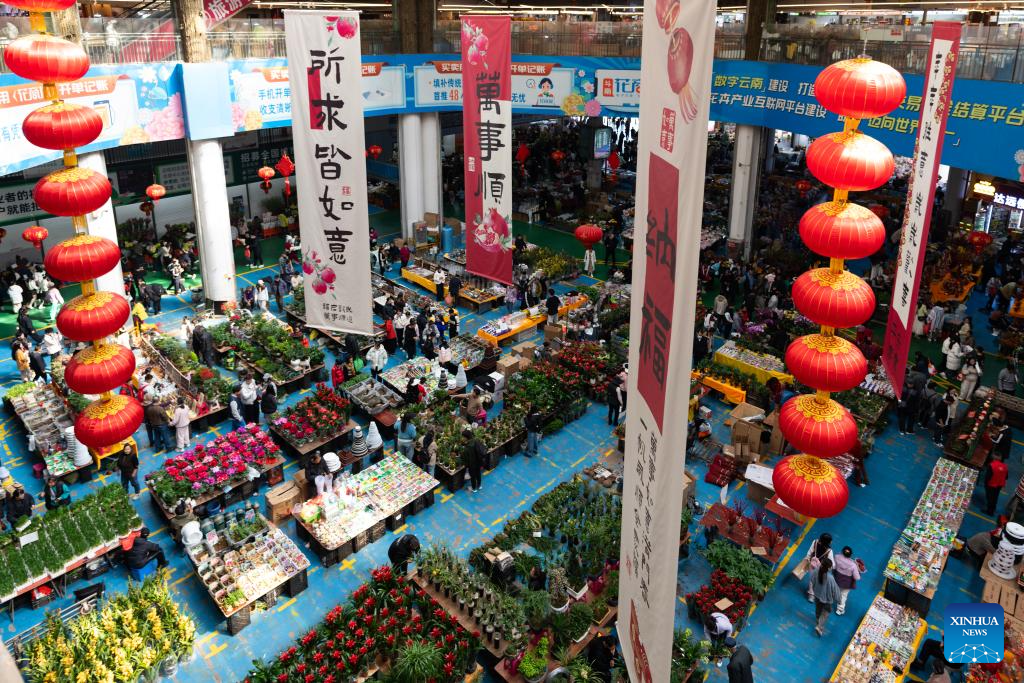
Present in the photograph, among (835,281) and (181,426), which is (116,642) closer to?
(181,426)

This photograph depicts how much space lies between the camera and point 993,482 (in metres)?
13.7

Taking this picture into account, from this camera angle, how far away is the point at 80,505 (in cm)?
1280

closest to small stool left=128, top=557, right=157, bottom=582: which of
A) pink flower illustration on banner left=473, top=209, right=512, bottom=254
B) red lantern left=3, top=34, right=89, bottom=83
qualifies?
red lantern left=3, top=34, right=89, bottom=83

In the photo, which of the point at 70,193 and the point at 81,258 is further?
the point at 81,258

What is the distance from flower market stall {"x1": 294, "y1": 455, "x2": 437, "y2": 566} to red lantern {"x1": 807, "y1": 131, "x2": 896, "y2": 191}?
8745mm

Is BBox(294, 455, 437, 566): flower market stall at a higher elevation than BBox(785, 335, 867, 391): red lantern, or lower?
lower

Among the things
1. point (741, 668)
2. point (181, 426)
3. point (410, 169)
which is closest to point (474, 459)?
point (181, 426)

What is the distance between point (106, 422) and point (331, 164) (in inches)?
190

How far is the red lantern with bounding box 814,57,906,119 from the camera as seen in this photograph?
8.06 m

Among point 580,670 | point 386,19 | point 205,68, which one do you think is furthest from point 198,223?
point 580,670

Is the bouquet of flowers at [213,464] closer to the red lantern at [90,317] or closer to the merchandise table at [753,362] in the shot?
the red lantern at [90,317]

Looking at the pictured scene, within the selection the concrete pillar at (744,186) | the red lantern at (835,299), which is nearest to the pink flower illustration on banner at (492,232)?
the red lantern at (835,299)

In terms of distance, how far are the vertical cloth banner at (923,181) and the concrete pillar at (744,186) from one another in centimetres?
1331

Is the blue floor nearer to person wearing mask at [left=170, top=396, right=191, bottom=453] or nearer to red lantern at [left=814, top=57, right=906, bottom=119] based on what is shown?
person wearing mask at [left=170, top=396, right=191, bottom=453]
